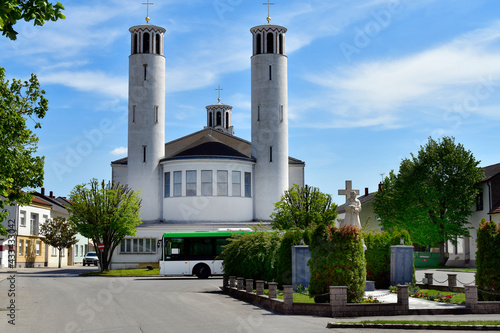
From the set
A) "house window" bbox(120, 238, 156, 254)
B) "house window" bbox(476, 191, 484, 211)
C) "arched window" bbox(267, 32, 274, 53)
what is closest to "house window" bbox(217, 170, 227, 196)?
"house window" bbox(120, 238, 156, 254)

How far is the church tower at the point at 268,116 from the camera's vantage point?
2271 inches

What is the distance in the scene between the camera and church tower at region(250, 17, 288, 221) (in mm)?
57688

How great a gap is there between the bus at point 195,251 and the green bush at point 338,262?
22.5 metres

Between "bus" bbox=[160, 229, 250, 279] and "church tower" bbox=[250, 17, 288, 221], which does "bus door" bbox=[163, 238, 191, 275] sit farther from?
"church tower" bbox=[250, 17, 288, 221]

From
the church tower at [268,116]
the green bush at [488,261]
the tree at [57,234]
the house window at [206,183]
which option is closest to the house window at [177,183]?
the house window at [206,183]

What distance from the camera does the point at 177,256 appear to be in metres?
41.7

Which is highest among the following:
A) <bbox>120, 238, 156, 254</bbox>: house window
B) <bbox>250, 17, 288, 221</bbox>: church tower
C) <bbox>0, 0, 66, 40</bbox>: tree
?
<bbox>250, 17, 288, 221</bbox>: church tower

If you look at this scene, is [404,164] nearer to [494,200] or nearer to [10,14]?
[494,200]

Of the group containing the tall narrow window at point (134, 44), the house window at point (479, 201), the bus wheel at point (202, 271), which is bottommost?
the bus wheel at point (202, 271)

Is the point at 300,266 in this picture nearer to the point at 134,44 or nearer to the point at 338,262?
the point at 338,262

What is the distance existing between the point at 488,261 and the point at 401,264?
20.0 ft

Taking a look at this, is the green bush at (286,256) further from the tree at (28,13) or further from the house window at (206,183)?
the house window at (206,183)

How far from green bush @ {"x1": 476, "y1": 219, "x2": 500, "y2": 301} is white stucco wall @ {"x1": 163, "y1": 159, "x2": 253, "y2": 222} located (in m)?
36.9

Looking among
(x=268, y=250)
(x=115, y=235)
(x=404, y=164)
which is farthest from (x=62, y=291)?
(x=404, y=164)
